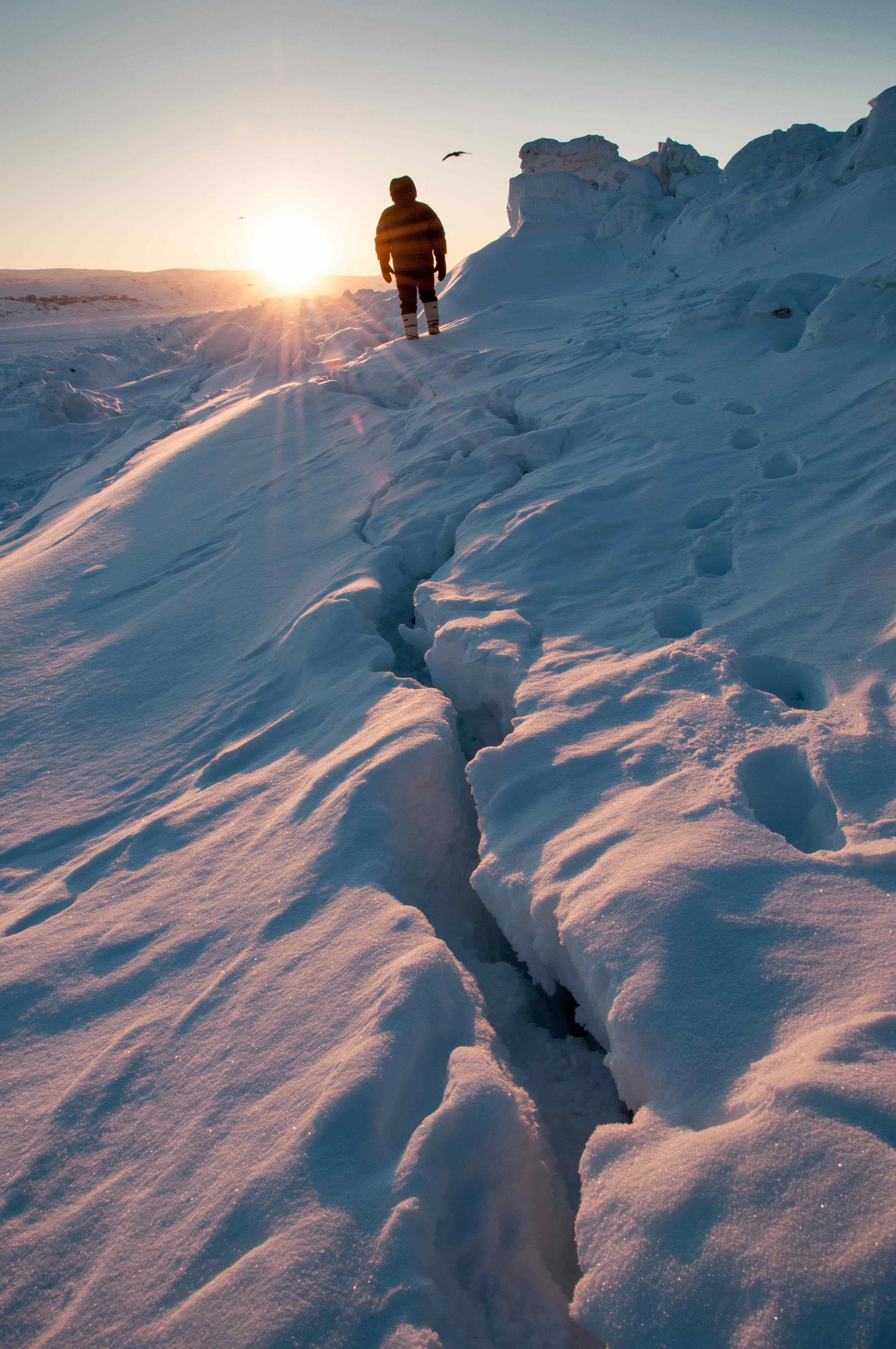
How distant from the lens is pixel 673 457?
→ 133 inches

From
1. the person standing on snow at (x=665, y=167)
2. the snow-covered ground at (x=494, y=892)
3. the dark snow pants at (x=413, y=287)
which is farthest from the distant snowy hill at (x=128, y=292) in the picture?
the snow-covered ground at (x=494, y=892)

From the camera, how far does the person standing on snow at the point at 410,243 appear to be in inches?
252

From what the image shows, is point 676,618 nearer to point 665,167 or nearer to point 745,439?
Result: point 745,439

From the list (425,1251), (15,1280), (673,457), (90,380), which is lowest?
(15,1280)

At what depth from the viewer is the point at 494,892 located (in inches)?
69.4

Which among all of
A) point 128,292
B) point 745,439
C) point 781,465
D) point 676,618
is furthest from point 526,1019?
point 128,292

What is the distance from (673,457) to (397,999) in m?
2.94

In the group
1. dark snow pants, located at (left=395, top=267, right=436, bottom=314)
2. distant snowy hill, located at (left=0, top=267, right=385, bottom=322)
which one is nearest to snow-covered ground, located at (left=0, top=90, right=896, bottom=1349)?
dark snow pants, located at (left=395, top=267, right=436, bottom=314)

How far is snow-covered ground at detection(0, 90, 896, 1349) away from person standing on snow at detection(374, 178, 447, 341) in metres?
3.23

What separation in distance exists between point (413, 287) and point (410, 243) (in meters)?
0.42

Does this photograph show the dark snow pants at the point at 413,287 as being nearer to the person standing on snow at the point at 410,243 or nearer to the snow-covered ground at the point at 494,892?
the person standing on snow at the point at 410,243

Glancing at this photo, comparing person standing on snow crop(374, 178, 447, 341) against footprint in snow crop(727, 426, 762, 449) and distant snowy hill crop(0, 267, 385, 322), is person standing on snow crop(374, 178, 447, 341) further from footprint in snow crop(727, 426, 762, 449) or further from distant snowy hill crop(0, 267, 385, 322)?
distant snowy hill crop(0, 267, 385, 322)

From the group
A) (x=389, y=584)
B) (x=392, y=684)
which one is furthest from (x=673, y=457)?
(x=392, y=684)

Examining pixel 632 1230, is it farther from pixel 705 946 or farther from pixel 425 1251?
pixel 705 946
